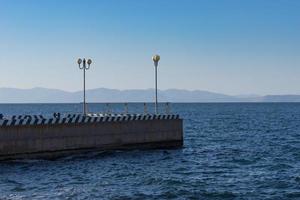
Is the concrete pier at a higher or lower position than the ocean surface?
higher

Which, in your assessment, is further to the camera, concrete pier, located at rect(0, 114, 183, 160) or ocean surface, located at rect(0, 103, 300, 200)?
concrete pier, located at rect(0, 114, 183, 160)

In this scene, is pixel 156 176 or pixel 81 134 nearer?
pixel 156 176

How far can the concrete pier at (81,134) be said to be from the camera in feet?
94.1

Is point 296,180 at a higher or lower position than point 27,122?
lower

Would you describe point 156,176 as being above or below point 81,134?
below

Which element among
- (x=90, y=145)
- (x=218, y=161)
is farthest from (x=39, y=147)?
(x=218, y=161)

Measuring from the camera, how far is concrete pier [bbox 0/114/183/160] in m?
28.7

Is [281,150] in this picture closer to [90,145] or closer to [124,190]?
[90,145]

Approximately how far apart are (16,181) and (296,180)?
13.2m

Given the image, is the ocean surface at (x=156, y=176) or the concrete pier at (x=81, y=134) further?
the concrete pier at (x=81, y=134)

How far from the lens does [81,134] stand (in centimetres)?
3186

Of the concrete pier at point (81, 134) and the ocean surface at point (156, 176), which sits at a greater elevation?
the concrete pier at point (81, 134)

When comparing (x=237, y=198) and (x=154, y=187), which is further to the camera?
(x=154, y=187)

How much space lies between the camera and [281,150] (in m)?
38.8
